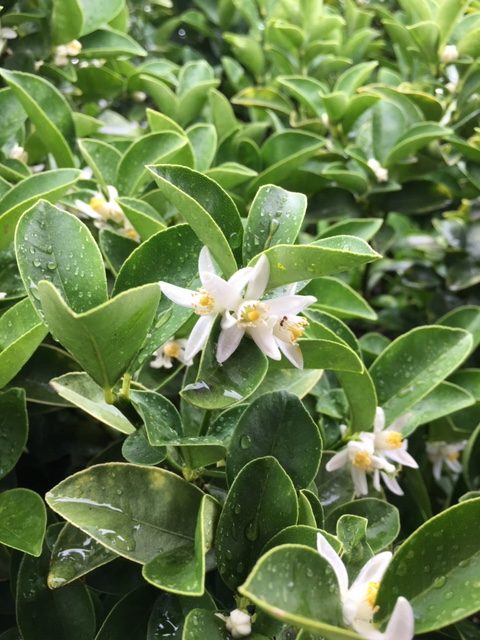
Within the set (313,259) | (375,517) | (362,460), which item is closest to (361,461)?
(362,460)

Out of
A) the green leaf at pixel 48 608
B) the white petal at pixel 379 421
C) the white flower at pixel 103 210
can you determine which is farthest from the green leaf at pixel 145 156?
the green leaf at pixel 48 608

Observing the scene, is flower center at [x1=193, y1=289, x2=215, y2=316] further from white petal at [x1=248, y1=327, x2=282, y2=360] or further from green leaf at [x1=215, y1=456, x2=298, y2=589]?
green leaf at [x1=215, y1=456, x2=298, y2=589]

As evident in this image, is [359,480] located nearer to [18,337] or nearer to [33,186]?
[18,337]

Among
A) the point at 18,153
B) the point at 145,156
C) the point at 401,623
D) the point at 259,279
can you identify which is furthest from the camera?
the point at 18,153

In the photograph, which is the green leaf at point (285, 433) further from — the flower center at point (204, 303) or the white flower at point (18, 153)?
the white flower at point (18, 153)

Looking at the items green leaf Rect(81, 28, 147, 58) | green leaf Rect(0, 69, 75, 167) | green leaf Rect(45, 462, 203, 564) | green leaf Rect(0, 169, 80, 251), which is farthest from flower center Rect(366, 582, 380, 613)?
green leaf Rect(81, 28, 147, 58)
